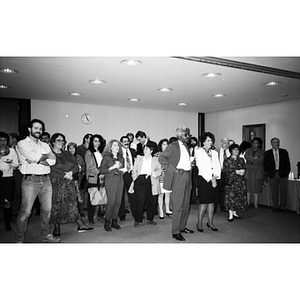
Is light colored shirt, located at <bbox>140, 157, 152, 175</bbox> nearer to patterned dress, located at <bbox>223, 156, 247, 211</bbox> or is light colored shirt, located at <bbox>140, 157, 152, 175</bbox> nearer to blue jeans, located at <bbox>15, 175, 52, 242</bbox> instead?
patterned dress, located at <bbox>223, 156, 247, 211</bbox>

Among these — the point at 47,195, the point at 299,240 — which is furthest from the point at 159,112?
the point at 299,240

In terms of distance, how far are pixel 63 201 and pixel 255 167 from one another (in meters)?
3.59


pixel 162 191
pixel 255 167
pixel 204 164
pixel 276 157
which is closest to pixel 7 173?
pixel 162 191

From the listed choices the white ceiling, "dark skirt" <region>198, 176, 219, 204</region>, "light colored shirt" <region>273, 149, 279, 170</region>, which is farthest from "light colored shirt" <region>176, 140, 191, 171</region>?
"light colored shirt" <region>273, 149, 279, 170</region>

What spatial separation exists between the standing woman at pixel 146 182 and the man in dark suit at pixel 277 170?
6.82ft

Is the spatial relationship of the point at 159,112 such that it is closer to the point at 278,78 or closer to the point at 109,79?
the point at 109,79

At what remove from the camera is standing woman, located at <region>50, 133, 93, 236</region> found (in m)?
3.76

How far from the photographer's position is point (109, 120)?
5.10 meters

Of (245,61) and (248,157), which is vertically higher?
(245,61)

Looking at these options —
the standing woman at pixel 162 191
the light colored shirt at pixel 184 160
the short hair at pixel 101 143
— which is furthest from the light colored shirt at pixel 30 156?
the standing woman at pixel 162 191

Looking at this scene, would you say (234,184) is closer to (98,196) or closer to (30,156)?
(98,196)
